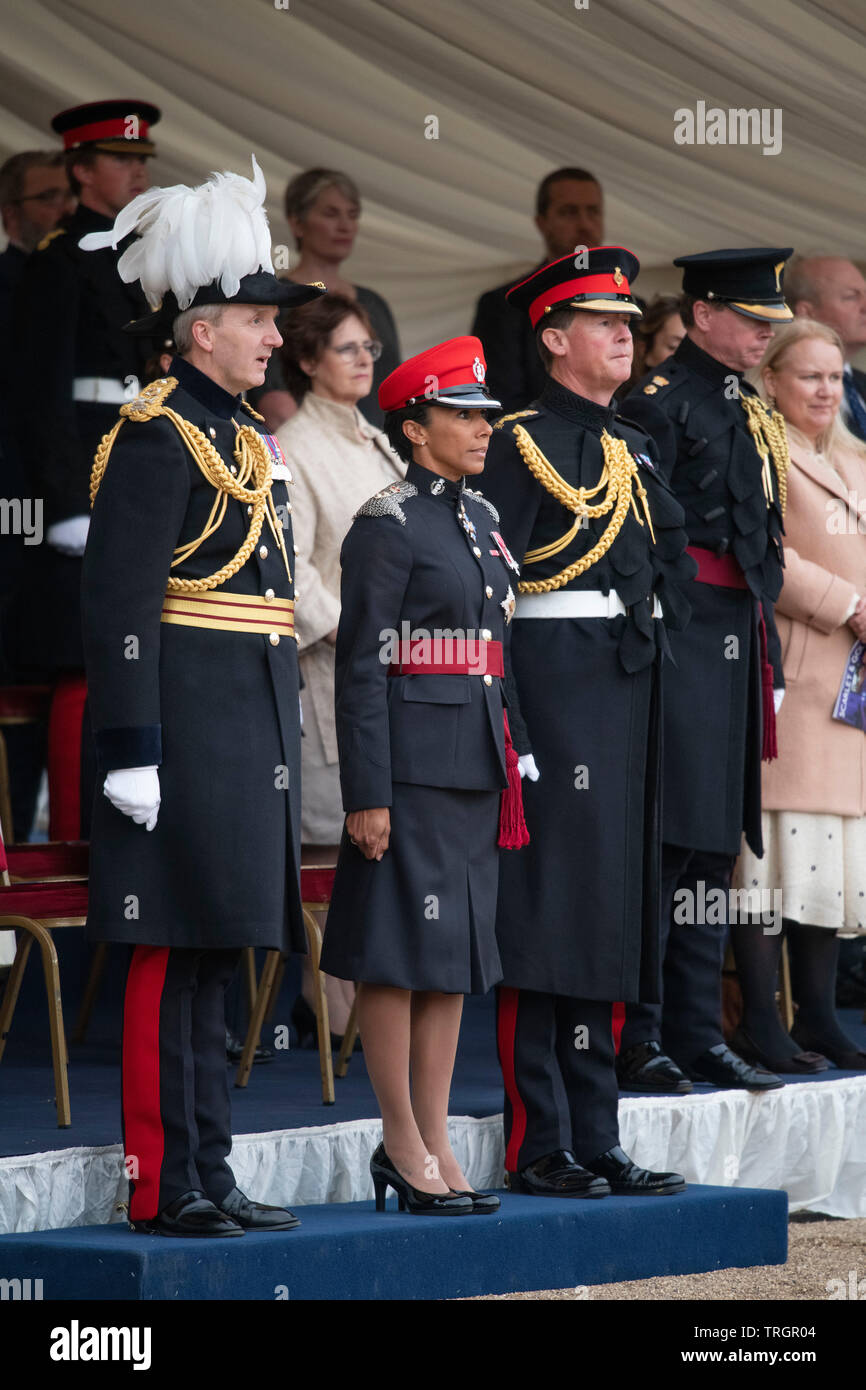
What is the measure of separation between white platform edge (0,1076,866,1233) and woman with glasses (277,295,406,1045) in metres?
0.99

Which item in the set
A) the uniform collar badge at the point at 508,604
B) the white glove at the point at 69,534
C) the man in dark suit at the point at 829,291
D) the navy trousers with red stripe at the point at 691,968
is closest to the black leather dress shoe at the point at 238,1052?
the navy trousers with red stripe at the point at 691,968

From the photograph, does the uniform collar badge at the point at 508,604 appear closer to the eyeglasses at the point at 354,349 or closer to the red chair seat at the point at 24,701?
the eyeglasses at the point at 354,349

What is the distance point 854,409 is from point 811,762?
1.14 m

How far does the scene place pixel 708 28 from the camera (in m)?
6.20

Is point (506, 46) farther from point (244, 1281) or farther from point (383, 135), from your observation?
point (244, 1281)

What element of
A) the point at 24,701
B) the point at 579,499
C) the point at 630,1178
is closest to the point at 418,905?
the point at 630,1178

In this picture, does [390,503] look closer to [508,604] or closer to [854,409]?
[508,604]

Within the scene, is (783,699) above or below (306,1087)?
above

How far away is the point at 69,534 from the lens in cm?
548

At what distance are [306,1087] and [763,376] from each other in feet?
7.14

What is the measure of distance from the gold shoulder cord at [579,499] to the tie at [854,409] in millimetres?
1836

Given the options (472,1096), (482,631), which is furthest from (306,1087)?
(482,631)

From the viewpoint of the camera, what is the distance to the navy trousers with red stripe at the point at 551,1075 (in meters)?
4.40

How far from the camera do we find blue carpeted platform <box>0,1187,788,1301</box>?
3.59m
